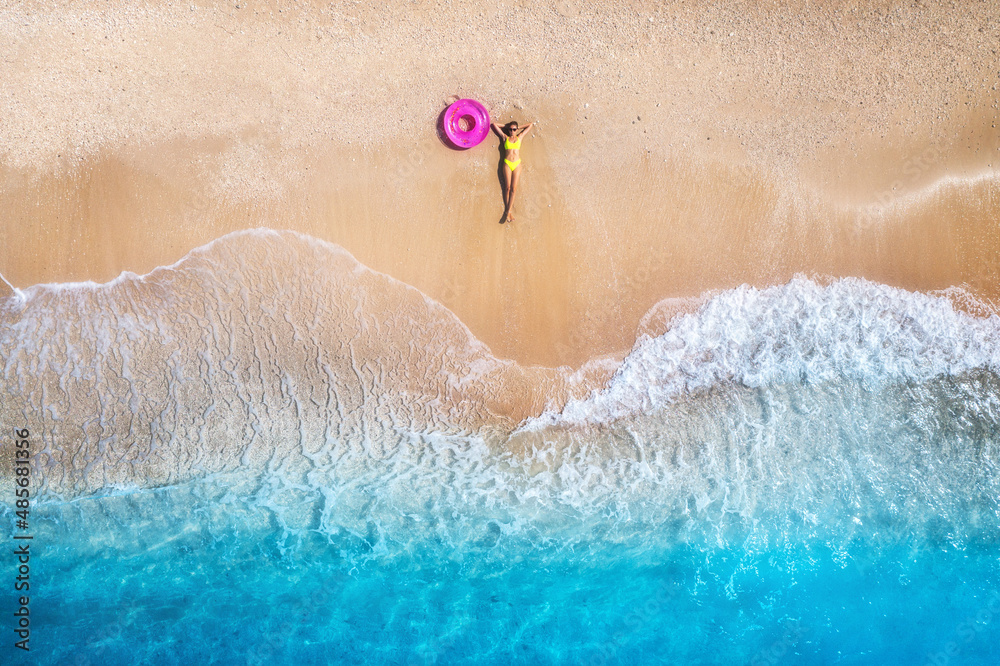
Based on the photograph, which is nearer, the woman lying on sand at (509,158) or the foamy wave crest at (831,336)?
the woman lying on sand at (509,158)

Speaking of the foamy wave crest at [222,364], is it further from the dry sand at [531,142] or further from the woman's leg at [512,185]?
the woman's leg at [512,185]

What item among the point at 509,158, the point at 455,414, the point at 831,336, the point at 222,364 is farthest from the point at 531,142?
the point at 222,364

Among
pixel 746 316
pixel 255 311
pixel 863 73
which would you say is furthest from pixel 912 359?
pixel 255 311

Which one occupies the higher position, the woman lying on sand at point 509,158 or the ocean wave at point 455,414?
the woman lying on sand at point 509,158

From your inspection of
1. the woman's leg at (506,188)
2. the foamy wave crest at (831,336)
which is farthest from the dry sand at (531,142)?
the foamy wave crest at (831,336)

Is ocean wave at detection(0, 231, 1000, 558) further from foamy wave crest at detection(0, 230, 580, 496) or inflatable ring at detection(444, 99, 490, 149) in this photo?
inflatable ring at detection(444, 99, 490, 149)

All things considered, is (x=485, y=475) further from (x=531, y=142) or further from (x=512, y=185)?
(x=531, y=142)
